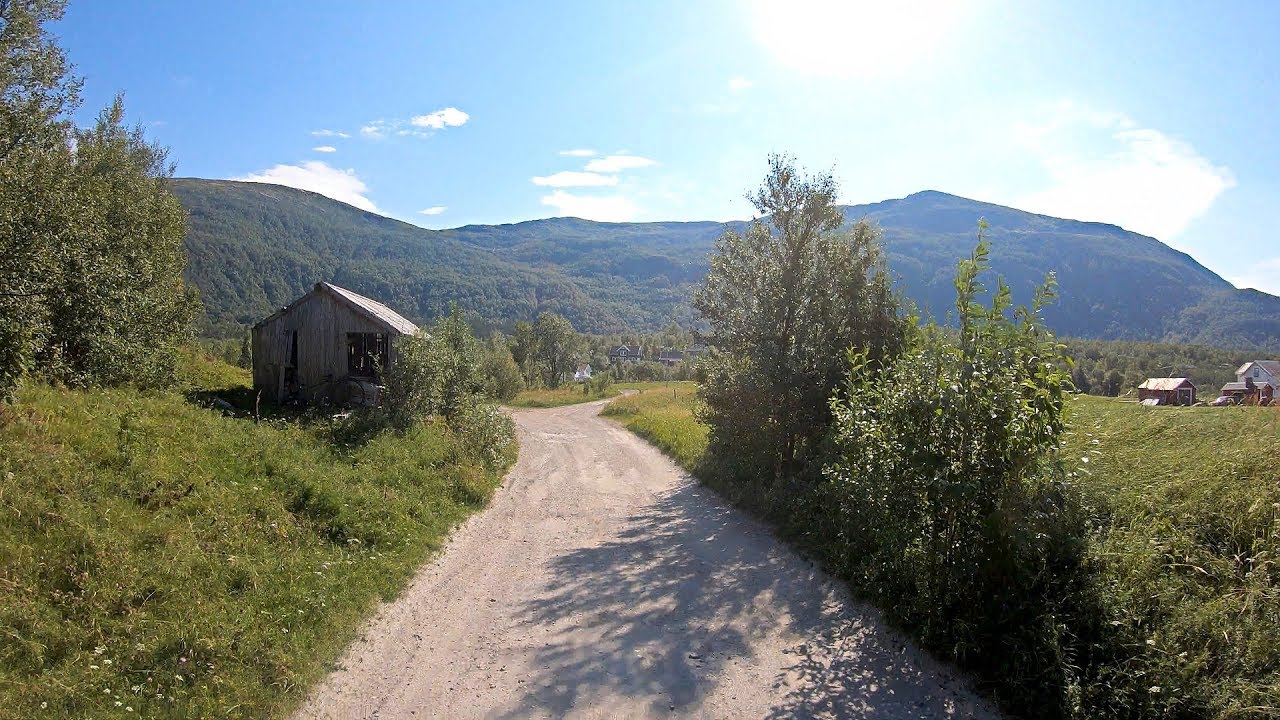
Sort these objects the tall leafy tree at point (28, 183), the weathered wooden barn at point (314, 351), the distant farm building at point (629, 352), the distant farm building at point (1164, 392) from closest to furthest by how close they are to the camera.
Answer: the tall leafy tree at point (28, 183), the distant farm building at point (1164, 392), the weathered wooden barn at point (314, 351), the distant farm building at point (629, 352)

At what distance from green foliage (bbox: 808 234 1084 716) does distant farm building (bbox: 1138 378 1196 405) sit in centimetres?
654

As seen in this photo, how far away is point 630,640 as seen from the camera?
22.3ft

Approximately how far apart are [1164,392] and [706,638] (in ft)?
39.9

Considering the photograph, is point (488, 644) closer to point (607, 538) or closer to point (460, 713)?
point (460, 713)

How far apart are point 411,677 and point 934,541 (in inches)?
223

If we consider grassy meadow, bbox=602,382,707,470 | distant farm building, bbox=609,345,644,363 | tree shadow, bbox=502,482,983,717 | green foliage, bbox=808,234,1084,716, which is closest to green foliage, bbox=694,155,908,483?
grassy meadow, bbox=602,382,707,470

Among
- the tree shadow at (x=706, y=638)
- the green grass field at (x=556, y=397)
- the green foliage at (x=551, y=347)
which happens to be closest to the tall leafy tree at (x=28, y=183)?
the tree shadow at (x=706, y=638)

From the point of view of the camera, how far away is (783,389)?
1311 centimetres

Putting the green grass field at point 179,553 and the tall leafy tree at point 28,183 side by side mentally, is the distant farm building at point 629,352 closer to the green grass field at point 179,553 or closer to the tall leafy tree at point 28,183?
the tall leafy tree at point 28,183

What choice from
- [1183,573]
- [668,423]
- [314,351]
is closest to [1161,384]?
[1183,573]

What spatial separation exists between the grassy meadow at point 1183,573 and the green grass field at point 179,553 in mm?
6964

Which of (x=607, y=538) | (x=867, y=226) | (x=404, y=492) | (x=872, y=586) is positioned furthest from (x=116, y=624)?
(x=867, y=226)

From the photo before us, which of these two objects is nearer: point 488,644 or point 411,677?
point 411,677

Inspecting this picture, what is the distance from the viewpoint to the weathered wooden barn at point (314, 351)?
2017 cm
